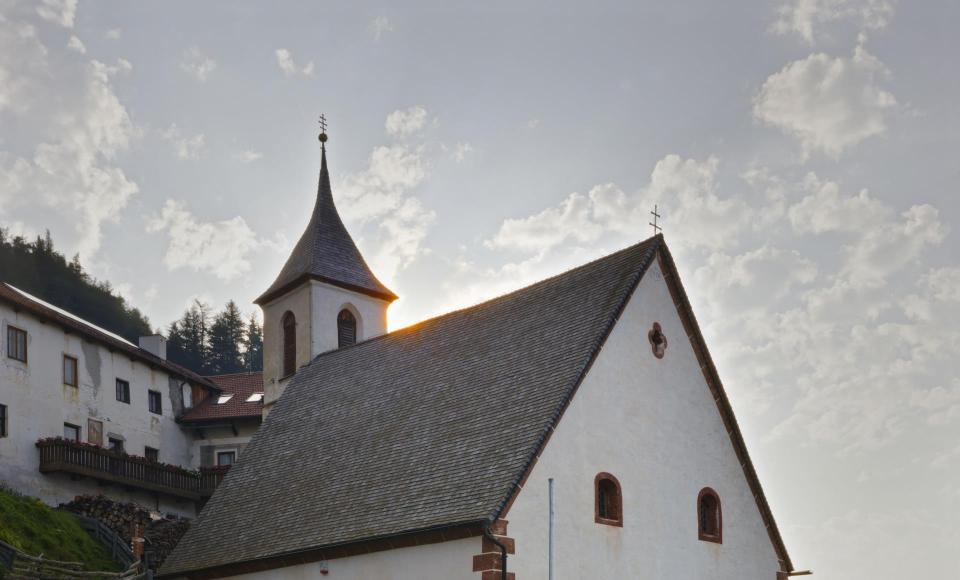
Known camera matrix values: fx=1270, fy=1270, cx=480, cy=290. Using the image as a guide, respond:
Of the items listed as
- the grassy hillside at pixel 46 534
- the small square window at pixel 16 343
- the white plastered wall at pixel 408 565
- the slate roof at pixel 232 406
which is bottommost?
the white plastered wall at pixel 408 565

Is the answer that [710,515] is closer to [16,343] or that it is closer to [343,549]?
[343,549]

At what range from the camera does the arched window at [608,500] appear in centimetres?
2853

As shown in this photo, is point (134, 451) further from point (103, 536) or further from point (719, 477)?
point (719, 477)

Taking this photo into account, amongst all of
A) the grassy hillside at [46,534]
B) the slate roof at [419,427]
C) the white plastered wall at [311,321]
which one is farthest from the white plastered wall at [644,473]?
the grassy hillside at [46,534]

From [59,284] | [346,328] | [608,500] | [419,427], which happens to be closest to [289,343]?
[346,328]

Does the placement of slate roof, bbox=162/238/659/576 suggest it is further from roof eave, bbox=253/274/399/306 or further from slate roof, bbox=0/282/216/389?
slate roof, bbox=0/282/216/389

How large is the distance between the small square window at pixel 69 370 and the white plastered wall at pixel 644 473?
27483 mm

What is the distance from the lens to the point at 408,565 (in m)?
28.1

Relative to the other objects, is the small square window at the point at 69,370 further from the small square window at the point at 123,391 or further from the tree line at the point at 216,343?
the tree line at the point at 216,343

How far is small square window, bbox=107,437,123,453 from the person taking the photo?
51656 mm

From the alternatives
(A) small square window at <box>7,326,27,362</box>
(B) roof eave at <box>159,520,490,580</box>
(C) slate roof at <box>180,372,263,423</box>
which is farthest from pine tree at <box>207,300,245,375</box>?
(B) roof eave at <box>159,520,490,580</box>

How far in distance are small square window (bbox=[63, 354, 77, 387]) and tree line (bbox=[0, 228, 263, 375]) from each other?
48.8 m

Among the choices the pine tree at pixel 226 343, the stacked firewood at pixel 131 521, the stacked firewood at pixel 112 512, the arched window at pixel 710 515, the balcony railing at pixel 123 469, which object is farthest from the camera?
the pine tree at pixel 226 343

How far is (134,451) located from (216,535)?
19316 millimetres
